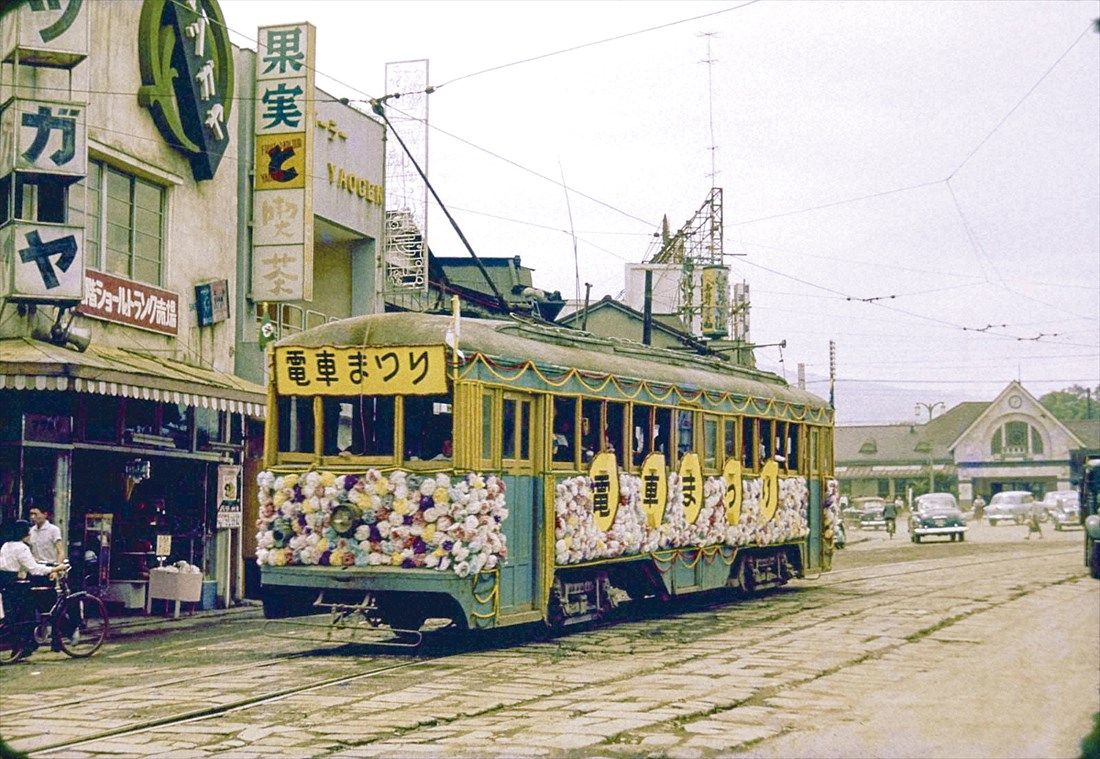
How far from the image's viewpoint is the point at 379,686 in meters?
10.6

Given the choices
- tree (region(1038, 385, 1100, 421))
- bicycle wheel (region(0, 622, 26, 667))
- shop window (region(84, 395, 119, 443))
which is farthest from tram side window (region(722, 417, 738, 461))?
tree (region(1038, 385, 1100, 421))

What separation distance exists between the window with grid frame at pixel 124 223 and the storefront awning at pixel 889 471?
2693 inches

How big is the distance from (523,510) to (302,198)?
8716 mm

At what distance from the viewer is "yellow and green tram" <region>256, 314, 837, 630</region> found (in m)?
12.5

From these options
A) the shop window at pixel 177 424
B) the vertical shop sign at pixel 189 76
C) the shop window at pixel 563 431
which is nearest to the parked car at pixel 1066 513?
the shop window at pixel 177 424

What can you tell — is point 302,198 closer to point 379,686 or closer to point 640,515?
point 640,515

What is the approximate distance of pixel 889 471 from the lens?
8438 centimetres

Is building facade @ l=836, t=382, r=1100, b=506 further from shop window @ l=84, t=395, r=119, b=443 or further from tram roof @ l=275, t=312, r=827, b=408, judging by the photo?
shop window @ l=84, t=395, r=119, b=443

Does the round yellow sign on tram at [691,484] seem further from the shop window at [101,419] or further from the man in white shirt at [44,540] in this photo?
the shop window at [101,419]

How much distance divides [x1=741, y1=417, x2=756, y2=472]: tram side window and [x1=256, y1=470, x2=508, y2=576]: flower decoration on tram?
6.83 meters

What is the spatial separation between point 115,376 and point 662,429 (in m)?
6.57

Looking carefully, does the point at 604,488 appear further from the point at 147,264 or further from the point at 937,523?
the point at 937,523

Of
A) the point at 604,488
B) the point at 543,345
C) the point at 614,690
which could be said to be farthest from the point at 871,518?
the point at 614,690

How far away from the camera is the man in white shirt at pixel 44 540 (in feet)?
47.3
